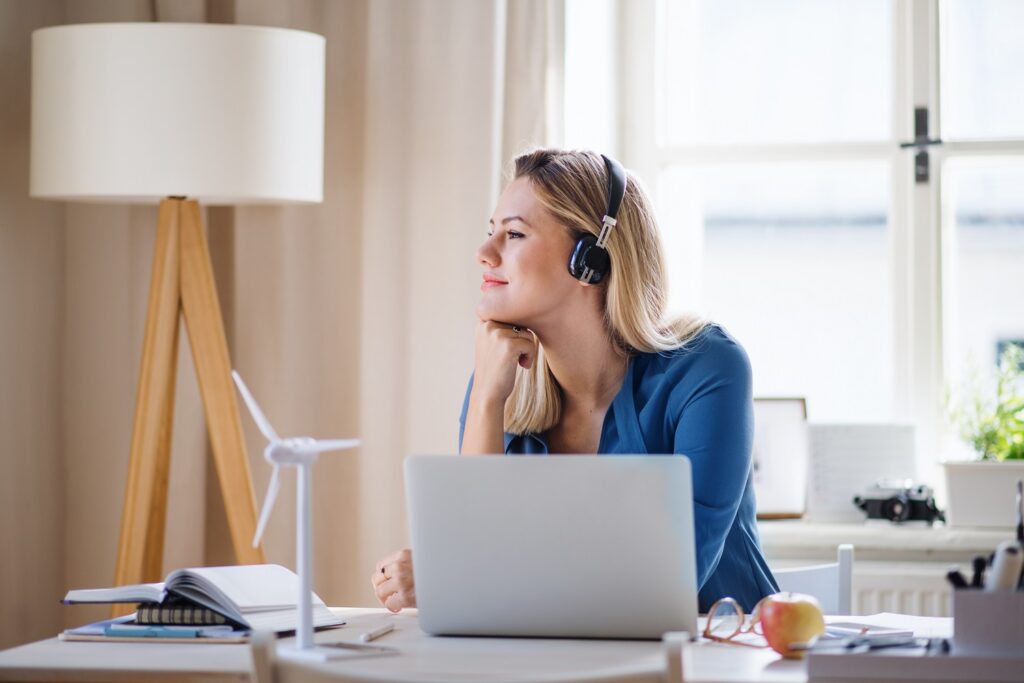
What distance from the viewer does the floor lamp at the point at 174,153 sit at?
2.30 metres

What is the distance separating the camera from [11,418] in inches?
105

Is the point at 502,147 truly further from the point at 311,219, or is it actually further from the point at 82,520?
the point at 82,520

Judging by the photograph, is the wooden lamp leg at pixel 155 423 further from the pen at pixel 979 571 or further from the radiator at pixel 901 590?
the pen at pixel 979 571

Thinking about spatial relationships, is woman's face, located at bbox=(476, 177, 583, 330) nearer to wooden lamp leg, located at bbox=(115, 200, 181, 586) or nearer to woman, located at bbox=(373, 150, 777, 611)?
woman, located at bbox=(373, 150, 777, 611)

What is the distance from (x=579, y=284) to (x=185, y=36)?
890mm

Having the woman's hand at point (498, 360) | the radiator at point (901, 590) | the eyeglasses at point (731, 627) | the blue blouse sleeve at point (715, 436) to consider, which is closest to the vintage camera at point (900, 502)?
the radiator at point (901, 590)

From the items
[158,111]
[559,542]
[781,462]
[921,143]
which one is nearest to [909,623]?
[559,542]

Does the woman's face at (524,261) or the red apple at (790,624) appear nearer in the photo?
the red apple at (790,624)

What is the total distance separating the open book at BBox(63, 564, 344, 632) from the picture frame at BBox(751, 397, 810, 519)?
4.91 feet

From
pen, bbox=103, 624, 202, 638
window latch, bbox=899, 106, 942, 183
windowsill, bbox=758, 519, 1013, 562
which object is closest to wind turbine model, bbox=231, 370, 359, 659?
pen, bbox=103, 624, 202, 638

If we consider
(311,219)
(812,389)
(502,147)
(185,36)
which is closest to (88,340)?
(311,219)

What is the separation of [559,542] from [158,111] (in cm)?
137

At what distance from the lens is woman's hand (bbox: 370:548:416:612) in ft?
5.34

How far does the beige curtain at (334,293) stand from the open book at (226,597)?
1.27 metres
